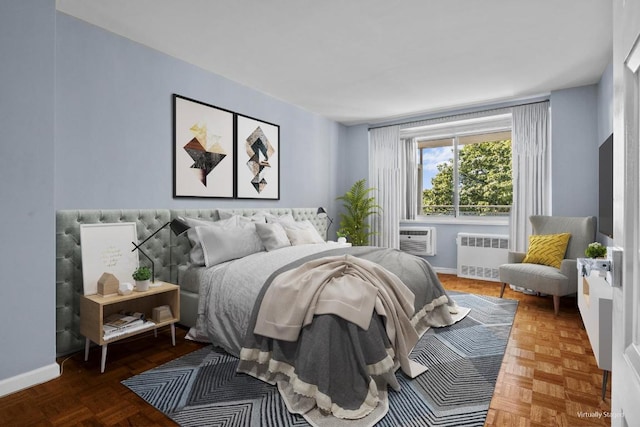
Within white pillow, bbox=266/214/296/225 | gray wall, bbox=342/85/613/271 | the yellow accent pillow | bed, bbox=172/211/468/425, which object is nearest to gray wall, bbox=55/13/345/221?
white pillow, bbox=266/214/296/225

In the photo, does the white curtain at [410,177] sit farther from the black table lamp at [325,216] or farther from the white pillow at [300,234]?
the white pillow at [300,234]

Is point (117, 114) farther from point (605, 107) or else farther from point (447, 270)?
point (447, 270)

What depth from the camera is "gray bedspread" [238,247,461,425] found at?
1.84m

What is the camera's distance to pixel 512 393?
208cm

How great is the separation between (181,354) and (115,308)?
2.34 feet

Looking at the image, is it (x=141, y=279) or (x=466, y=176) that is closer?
(x=141, y=279)

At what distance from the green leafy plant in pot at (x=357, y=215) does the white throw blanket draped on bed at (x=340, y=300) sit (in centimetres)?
315

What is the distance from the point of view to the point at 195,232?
10.3 ft

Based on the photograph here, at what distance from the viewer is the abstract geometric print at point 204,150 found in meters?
3.54

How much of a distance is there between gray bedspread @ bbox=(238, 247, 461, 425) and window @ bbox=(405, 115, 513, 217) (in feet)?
13.4

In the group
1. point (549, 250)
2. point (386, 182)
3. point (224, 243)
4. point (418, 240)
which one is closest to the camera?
point (224, 243)

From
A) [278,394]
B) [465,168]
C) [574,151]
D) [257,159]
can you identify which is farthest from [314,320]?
[465,168]

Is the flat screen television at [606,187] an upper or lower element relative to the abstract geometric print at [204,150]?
lower

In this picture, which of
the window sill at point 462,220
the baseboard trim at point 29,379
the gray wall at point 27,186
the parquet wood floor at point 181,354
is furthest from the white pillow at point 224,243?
the window sill at point 462,220
